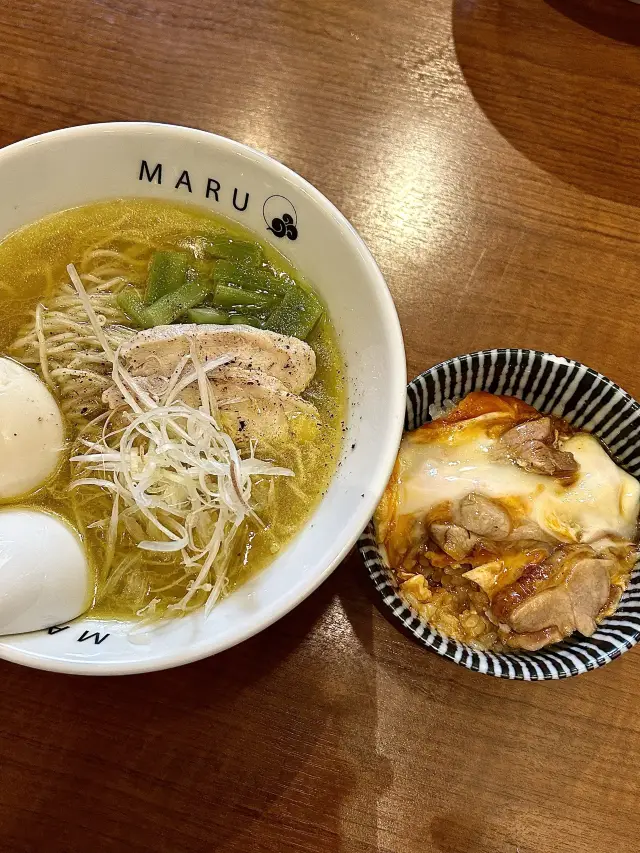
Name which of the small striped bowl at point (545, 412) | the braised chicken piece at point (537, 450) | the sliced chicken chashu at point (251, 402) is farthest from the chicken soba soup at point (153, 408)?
the braised chicken piece at point (537, 450)

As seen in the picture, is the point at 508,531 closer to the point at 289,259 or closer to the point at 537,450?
the point at 537,450

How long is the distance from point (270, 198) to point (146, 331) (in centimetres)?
36

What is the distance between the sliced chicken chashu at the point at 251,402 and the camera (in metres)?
1.22

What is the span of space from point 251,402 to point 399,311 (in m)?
0.53

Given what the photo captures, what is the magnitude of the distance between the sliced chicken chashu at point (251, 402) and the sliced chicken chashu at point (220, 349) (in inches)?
0.8

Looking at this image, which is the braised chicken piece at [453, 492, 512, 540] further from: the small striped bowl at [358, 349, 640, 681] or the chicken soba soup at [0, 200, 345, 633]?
the chicken soba soup at [0, 200, 345, 633]

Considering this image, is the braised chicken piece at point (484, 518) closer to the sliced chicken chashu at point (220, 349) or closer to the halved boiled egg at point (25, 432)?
the sliced chicken chashu at point (220, 349)

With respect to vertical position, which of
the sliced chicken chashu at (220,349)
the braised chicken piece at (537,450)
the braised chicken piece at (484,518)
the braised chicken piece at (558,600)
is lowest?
the braised chicken piece at (558,600)

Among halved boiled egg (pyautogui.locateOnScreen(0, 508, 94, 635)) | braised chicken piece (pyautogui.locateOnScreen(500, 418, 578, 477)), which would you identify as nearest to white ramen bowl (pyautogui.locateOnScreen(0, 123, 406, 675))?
halved boiled egg (pyautogui.locateOnScreen(0, 508, 94, 635))

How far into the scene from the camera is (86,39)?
5.60ft

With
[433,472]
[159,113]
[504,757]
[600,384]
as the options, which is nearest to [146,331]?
[433,472]

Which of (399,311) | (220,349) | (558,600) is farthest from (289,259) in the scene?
(558,600)

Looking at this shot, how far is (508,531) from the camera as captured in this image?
1299mm

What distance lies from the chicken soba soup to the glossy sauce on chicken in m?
0.28
